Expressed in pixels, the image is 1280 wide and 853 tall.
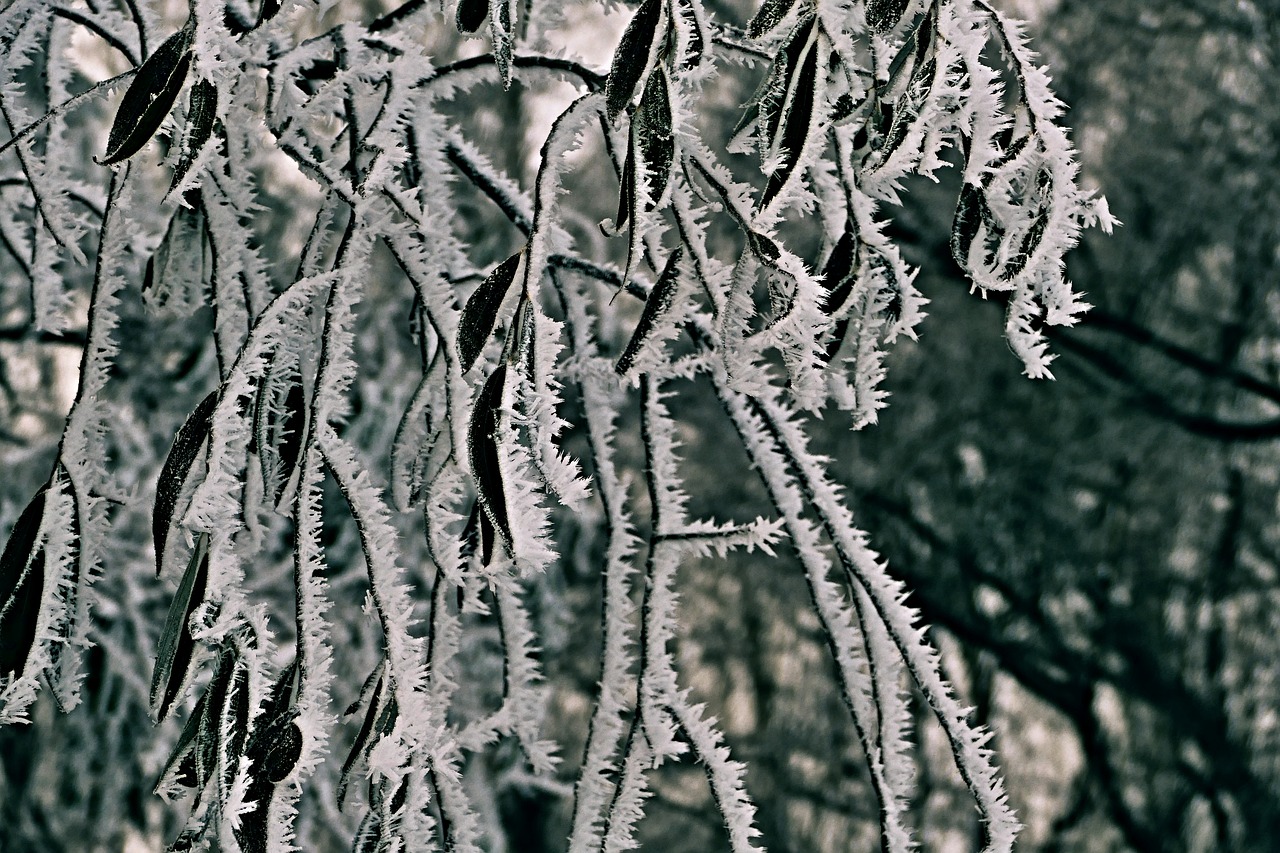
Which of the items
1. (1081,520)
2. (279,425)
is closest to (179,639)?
(279,425)

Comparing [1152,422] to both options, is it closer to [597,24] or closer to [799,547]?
[597,24]

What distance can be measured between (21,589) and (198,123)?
0.35 m

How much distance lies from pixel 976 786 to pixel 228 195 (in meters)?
0.74

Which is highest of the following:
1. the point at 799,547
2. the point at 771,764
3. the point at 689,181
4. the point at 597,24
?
the point at 597,24

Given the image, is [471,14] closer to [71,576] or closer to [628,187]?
[628,187]

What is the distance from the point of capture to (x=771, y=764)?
411cm

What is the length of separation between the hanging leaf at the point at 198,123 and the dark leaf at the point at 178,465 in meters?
0.15

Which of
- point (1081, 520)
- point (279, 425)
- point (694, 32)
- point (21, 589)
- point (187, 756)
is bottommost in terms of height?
point (187, 756)

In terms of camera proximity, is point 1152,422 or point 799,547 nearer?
point 799,547

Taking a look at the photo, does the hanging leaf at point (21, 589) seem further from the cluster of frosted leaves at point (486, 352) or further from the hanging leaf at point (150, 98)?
the hanging leaf at point (150, 98)

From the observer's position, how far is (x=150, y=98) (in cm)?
74

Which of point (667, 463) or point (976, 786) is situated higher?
point (667, 463)

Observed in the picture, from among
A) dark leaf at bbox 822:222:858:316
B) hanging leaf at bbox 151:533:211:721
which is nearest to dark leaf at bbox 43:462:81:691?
hanging leaf at bbox 151:533:211:721

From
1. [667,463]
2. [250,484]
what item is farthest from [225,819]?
[667,463]
